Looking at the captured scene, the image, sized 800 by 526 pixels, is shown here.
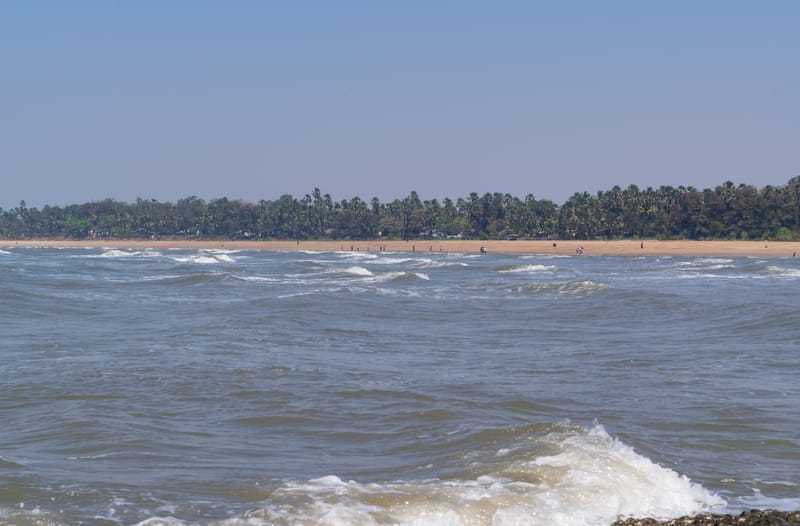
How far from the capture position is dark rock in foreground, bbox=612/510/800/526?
7.01m

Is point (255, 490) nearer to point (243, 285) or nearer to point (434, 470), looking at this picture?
point (434, 470)

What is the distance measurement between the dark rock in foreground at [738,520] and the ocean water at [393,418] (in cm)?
46

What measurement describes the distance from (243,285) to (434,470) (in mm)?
30720

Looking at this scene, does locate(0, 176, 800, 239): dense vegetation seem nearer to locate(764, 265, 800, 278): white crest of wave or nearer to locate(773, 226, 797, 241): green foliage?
locate(773, 226, 797, 241): green foliage

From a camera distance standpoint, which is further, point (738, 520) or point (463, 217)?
point (463, 217)

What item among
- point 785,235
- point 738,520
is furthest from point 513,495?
point 785,235

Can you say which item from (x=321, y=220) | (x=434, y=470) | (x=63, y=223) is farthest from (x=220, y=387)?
(x=63, y=223)

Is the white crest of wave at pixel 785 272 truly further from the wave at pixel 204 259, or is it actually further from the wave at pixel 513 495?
the wave at pixel 513 495

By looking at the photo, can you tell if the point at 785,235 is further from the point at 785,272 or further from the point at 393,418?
the point at 393,418

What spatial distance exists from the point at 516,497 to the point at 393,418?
11.6ft

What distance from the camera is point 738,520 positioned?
23.4 ft

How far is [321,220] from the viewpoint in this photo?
152875 millimetres

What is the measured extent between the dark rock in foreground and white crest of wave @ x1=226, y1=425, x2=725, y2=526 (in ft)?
1.32

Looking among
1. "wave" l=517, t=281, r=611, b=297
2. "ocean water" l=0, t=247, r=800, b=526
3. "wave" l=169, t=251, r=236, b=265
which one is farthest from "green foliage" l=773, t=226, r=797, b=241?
"ocean water" l=0, t=247, r=800, b=526
